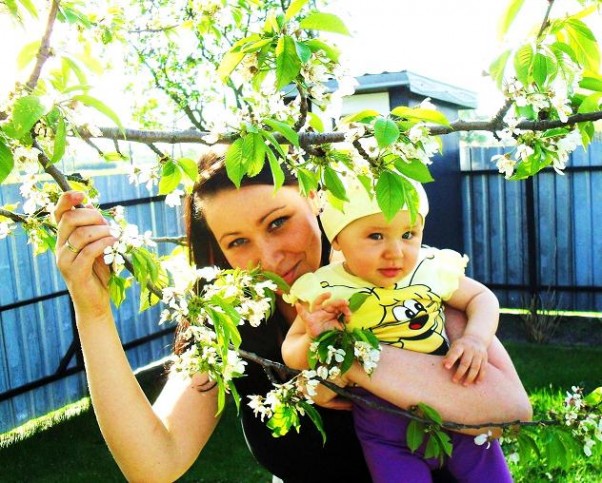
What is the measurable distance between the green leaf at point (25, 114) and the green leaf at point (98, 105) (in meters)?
0.08

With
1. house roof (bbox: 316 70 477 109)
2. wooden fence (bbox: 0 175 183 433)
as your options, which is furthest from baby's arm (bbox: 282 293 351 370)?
house roof (bbox: 316 70 477 109)

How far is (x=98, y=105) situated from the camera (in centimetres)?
120

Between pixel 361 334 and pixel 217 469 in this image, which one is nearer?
pixel 361 334

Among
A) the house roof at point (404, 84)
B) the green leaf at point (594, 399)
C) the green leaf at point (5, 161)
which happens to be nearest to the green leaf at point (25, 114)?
the green leaf at point (5, 161)

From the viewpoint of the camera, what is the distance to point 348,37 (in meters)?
1.32

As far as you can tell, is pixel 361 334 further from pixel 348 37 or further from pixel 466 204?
pixel 466 204

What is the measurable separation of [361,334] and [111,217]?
54 centimetres

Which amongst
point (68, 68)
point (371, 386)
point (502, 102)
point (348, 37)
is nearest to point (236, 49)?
point (348, 37)

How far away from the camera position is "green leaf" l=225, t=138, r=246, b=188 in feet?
4.33

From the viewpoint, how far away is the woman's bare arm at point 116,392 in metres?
1.32

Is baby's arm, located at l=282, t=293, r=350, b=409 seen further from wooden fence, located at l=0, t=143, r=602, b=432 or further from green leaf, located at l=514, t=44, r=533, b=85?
wooden fence, located at l=0, t=143, r=602, b=432

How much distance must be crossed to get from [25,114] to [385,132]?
21.5 inches

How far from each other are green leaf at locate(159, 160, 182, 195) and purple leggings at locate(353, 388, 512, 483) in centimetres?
68

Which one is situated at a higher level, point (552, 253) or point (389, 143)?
point (389, 143)
